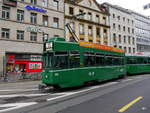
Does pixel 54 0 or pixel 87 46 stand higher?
pixel 54 0

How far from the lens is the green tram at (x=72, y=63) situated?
9.70m

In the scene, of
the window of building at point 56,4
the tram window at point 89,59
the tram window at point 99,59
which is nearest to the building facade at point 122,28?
the window of building at point 56,4

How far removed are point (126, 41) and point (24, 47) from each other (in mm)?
29861

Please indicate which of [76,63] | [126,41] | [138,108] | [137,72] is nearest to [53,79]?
[76,63]

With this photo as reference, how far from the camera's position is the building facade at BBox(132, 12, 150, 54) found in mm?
50594

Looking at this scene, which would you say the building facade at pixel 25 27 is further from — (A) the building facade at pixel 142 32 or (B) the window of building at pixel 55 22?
(A) the building facade at pixel 142 32

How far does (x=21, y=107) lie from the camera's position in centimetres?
664

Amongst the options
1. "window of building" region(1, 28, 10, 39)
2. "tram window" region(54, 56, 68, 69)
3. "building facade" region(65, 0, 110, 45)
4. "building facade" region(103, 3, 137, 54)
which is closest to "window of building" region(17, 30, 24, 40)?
"window of building" region(1, 28, 10, 39)

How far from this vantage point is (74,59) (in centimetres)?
1068

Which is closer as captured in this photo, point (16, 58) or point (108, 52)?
point (108, 52)

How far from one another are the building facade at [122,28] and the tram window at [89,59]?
28998 mm

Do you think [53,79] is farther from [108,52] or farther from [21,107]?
[108,52]

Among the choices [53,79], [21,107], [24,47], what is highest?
[24,47]

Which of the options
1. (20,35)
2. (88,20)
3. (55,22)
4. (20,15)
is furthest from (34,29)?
(88,20)
